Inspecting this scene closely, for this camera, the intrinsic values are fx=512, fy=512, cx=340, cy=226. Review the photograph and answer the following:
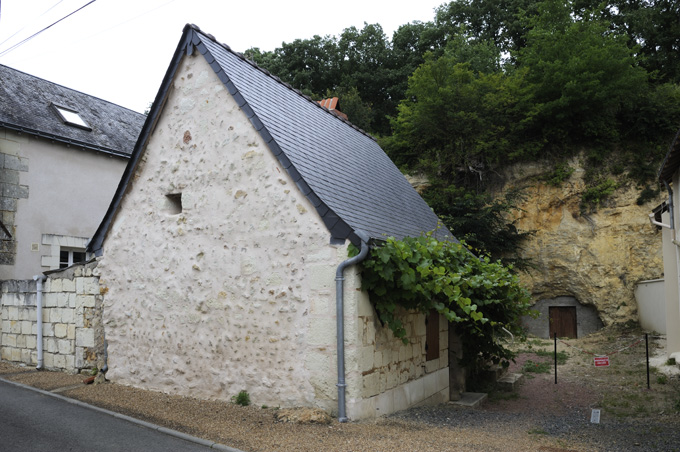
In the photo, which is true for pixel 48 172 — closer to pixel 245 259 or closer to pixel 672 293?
pixel 245 259

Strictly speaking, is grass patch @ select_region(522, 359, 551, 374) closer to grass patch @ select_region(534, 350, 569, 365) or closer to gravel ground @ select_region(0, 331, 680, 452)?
grass patch @ select_region(534, 350, 569, 365)

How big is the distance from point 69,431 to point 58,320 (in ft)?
13.3

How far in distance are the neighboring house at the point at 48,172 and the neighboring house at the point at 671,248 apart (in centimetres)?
1352

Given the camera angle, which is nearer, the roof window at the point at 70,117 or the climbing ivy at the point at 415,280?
the climbing ivy at the point at 415,280

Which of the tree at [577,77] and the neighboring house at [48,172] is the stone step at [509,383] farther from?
the neighboring house at [48,172]

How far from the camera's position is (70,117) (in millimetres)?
14109

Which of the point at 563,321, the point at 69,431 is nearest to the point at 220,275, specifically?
the point at 69,431

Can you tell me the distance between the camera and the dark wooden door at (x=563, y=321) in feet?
61.0

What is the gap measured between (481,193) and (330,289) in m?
14.4

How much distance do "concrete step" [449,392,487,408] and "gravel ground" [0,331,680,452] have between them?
0.18 metres

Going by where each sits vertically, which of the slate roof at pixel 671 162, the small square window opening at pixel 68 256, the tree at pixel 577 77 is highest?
the tree at pixel 577 77

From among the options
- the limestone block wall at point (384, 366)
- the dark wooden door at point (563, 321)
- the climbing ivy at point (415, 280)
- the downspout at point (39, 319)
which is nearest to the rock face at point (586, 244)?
the dark wooden door at point (563, 321)

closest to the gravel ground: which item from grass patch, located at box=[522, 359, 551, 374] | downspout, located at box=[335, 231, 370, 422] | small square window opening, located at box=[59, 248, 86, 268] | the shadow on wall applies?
downspout, located at box=[335, 231, 370, 422]

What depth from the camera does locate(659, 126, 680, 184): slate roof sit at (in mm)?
8753
